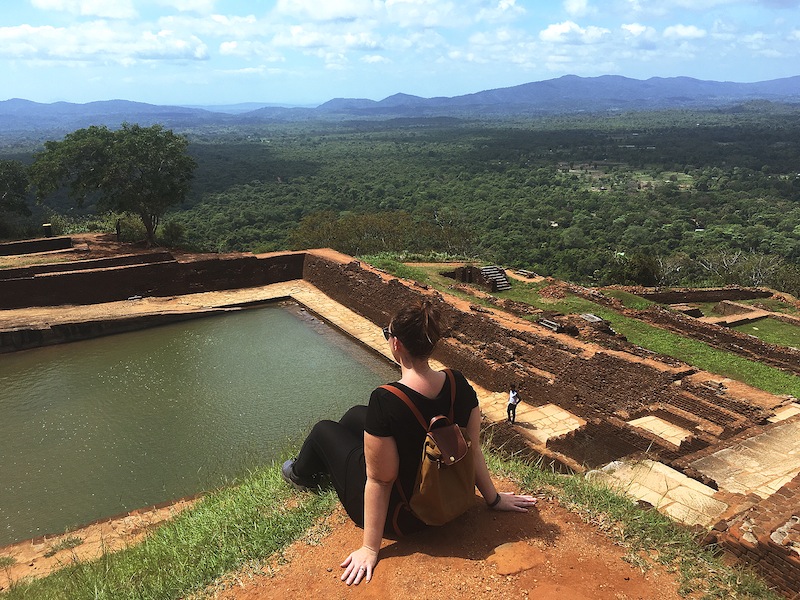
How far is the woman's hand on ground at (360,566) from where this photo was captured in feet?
8.41

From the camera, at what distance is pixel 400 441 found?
8.21 ft

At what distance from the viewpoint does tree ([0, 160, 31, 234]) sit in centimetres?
2034

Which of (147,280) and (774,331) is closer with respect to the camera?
(774,331)

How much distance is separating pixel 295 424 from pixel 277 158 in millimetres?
88546

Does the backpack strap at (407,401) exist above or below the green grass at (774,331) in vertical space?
above

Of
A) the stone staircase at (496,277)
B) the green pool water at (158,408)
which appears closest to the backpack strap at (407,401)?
the green pool water at (158,408)

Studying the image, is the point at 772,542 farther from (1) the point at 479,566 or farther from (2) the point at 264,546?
(2) the point at 264,546

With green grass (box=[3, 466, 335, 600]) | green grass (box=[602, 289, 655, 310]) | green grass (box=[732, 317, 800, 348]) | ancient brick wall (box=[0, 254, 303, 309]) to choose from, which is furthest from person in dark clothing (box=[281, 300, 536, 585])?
ancient brick wall (box=[0, 254, 303, 309])

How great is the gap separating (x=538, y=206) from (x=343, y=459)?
175ft

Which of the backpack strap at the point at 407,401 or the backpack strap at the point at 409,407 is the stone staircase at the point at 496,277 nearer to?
the backpack strap at the point at 409,407

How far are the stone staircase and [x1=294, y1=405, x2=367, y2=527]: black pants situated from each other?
42.0 feet

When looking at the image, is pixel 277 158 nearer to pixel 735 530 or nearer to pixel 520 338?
pixel 520 338

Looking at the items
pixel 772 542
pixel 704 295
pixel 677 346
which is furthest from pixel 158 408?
pixel 704 295

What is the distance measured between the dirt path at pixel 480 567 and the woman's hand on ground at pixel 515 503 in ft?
0.14
